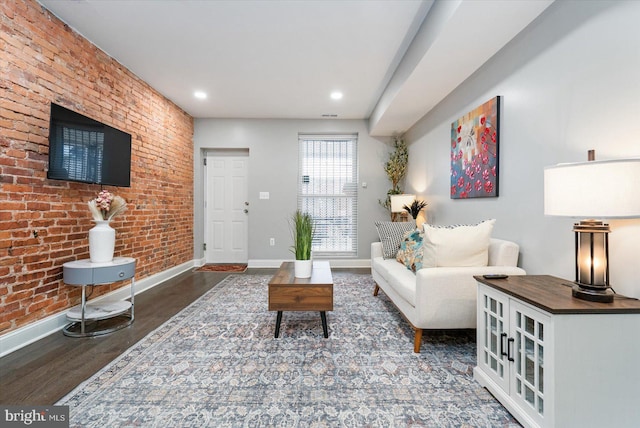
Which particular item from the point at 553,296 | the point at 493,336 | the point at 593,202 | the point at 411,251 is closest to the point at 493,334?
the point at 493,336

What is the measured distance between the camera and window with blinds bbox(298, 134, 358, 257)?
5121 millimetres

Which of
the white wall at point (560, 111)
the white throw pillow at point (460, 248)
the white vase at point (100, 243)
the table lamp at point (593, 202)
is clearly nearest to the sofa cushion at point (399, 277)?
the white throw pillow at point (460, 248)

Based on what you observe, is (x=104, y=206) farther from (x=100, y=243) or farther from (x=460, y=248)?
(x=460, y=248)

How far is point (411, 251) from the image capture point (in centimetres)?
271

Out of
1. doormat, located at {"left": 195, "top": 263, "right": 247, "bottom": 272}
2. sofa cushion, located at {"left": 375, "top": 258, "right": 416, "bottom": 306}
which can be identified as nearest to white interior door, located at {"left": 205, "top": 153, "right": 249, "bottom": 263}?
doormat, located at {"left": 195, "top": 263, "right": 247, "bottom": 272}

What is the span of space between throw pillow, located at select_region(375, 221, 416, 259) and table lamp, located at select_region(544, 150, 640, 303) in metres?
1.89

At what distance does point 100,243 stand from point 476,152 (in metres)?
3.39

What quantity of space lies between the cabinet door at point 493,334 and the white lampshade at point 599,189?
1.82ft

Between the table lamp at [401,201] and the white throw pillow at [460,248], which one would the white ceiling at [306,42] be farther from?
the white throw pillow at [460,248]

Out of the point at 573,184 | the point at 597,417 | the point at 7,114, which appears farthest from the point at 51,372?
the point at 573,184

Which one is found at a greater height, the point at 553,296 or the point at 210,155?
the point at 210,155

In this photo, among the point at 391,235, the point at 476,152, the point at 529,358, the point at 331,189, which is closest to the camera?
the point at 529,358

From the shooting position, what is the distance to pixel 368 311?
279 centimetres

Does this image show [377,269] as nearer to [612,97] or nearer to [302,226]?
[302,226]
